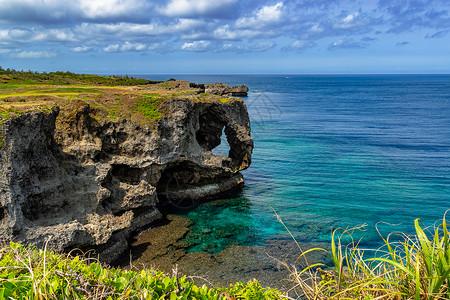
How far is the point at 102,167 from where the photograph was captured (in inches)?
1019

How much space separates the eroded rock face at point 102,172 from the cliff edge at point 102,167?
0.06m

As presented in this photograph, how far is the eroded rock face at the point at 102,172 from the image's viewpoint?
1986 cm

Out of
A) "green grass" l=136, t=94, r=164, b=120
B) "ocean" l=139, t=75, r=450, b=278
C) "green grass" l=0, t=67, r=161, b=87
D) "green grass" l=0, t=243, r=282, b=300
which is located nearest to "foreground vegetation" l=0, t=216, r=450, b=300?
"green grass" l=0, t=243, r=282, b=300

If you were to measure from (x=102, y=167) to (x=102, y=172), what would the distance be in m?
0.46

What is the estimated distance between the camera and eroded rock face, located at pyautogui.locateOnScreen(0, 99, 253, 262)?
19859mm

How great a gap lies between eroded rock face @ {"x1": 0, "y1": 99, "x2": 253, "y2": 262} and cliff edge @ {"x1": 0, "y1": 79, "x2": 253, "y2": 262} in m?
0.06

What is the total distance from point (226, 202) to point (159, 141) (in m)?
9.12

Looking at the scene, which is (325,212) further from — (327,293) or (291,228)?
(327,293)

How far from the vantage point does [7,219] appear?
742 inches

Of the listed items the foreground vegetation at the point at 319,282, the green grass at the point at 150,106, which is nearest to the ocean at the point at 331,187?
the foreground vegetation at the point at 319,282

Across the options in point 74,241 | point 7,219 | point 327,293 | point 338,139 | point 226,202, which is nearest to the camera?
point 327,293

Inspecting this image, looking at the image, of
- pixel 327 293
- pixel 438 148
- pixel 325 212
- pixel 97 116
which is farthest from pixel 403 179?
pixel 327 293

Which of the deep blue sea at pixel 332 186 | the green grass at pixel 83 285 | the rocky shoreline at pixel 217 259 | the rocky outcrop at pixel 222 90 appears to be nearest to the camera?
the green grass at pixel 83 285

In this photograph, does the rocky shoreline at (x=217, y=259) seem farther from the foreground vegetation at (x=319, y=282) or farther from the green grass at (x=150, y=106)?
the foreground vegetation at (x=319, y=282)
